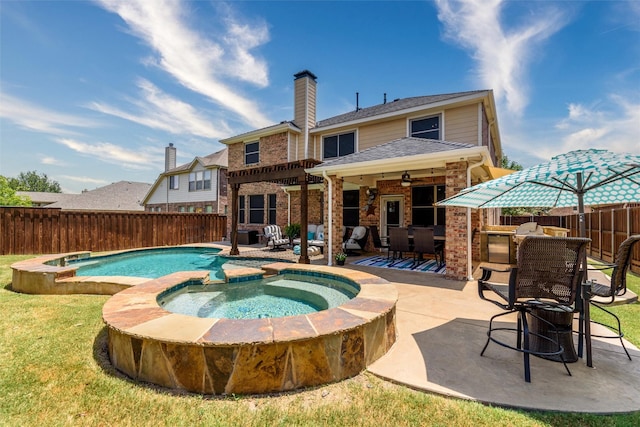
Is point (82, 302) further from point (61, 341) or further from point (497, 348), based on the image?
point (497, 348)

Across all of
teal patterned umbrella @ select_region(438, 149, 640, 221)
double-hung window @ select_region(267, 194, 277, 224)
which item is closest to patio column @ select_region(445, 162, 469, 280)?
teal patterned umbrella @ select_region(438, 149, 640, 221)

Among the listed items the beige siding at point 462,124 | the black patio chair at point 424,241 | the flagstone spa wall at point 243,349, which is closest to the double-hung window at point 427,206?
the beige siding at point 462,124

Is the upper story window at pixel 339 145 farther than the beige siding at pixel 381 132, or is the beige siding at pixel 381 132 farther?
the upper story window at pixel 339 145

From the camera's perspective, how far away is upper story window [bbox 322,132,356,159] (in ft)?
41.1

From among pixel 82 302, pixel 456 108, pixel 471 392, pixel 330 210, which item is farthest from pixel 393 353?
pixel 456 108

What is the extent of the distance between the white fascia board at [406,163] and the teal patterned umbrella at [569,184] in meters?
1.85

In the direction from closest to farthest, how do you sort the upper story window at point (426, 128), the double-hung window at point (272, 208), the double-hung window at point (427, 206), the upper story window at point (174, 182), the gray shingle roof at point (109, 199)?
the double-hung window at point (427, 206) < the upper story window at point (426, 128) < the double-hung window at point (272, 208) < the upper story window at point (174, 182) < the gray shingle roof at point (109, 199)

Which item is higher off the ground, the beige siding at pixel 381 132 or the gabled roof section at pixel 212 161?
the gabled roof section at pixel 212 161

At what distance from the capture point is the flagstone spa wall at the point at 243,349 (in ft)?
7.50

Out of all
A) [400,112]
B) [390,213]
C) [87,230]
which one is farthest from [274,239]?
[87,230]

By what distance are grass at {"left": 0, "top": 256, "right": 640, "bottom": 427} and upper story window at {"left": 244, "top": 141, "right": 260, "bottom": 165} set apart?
13.6 meters

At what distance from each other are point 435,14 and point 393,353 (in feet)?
36.0

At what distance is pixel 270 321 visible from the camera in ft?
9.08

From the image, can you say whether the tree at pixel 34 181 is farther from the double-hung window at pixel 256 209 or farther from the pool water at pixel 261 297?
the pool water at pixel 261 297
